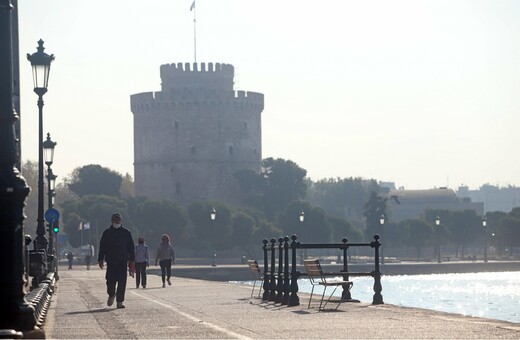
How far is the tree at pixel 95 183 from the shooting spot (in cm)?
13212

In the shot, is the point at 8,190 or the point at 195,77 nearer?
the point at 8,190

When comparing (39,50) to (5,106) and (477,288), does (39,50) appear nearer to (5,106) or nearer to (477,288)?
(5,106)

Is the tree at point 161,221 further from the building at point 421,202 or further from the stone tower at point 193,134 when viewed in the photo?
the building at point 421,202

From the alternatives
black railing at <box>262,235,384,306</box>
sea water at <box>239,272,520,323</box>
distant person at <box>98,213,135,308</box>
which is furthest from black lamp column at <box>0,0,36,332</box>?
sea water at <box>239,272,520,323</box>

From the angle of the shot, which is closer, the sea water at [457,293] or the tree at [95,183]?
the sea water at [457,293]

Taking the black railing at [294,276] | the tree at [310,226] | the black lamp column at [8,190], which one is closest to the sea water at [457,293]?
the tree at [310,226]

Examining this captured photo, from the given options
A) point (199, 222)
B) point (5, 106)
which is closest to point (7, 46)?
point (5, 106)

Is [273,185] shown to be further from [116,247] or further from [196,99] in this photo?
[116,247]

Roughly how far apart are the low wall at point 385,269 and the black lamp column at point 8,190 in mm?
52864

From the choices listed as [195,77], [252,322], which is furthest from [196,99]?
[252,322]

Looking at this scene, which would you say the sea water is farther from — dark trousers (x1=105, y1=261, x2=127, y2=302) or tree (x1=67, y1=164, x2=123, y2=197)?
tree (x1=67, y1=164, x2=123, y2=197)

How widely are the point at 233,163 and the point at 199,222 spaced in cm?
2005

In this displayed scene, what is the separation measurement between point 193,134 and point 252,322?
358 ft

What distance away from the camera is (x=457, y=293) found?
64.8 meters
